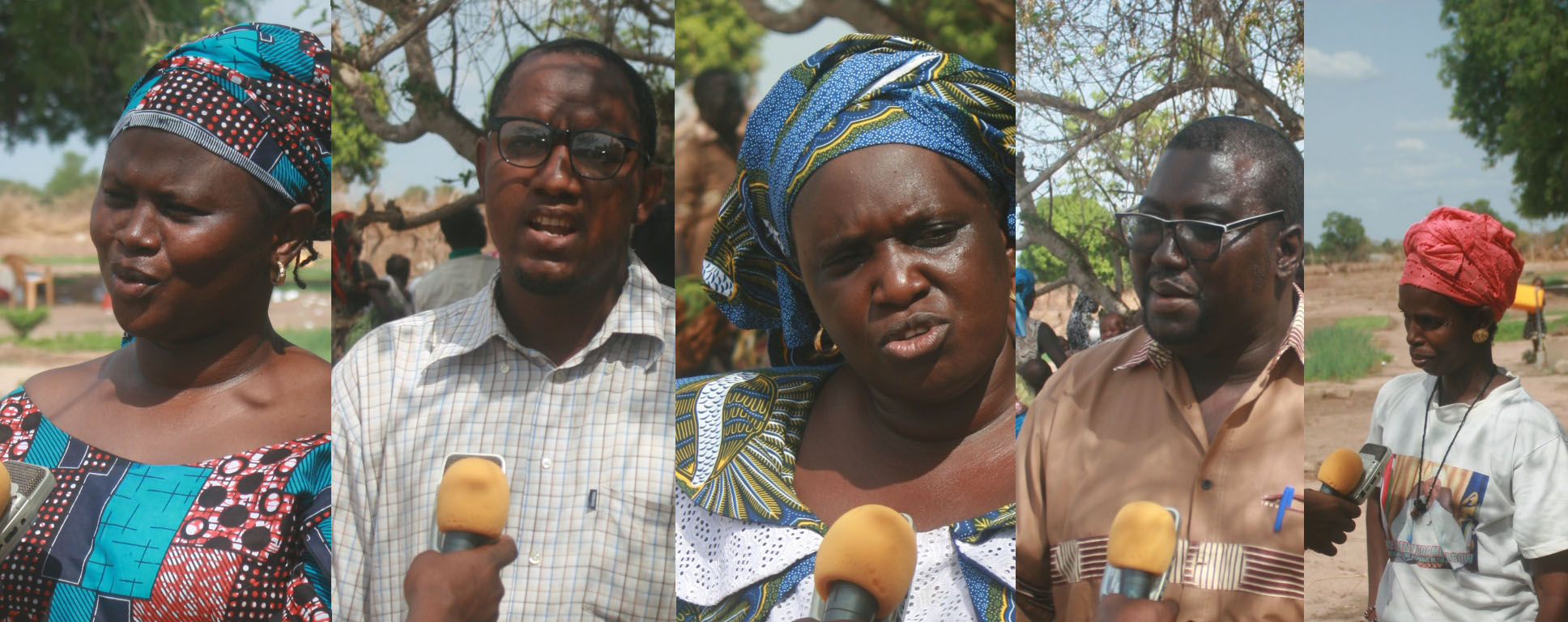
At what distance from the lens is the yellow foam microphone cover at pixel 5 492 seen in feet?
7.92

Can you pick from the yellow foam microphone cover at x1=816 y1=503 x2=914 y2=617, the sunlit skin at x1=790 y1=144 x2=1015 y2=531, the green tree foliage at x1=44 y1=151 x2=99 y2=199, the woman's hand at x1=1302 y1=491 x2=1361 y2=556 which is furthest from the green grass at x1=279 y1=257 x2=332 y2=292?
the green tree foliage at x1=44 y1=151 x2=99 y2=199

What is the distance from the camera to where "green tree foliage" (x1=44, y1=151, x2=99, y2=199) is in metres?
14.1

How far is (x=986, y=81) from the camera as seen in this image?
1.80 m

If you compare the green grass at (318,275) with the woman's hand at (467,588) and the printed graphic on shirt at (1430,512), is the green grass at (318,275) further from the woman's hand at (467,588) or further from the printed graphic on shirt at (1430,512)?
the printed graphic on shirt at (1430,512)

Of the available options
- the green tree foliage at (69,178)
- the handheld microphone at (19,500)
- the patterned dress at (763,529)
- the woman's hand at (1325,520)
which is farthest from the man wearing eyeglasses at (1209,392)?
the green tree foliage at (69,178)

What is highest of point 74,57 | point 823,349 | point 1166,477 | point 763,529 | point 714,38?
point 74,57

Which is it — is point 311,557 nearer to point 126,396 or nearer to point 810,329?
point 126,396

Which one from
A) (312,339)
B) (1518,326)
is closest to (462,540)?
(312,339)

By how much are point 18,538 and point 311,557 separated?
1.94 feet

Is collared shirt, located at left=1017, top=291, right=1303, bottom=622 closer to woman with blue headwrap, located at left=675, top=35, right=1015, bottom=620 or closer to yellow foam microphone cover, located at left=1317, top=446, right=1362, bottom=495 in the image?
woman with blue headwrap, located at left=675, top=35, right=1015, bottom=620

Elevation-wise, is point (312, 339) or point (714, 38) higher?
point (714, 38)

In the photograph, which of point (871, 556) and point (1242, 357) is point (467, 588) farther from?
point (1242, 357)

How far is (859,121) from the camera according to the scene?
1779 millimetres

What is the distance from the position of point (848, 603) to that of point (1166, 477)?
18.1 inches
